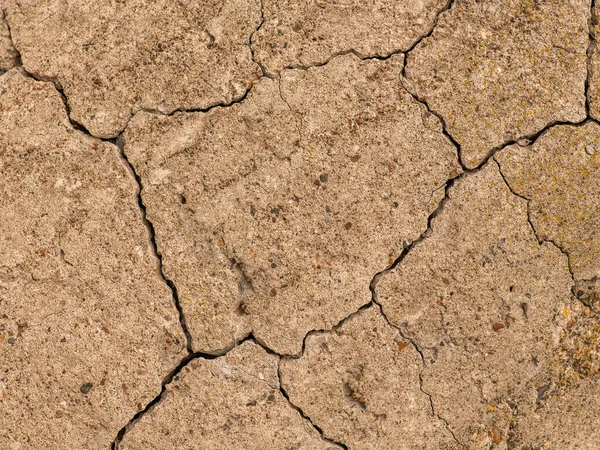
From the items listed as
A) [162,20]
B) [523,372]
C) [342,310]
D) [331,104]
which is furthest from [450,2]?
[523,372]

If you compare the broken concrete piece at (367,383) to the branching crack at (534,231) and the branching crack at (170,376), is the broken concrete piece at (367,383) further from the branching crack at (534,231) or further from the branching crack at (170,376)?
the branching crack at (534,231)

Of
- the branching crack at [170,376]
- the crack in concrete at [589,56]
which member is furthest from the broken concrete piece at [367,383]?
the crack in concrete at [589,56]

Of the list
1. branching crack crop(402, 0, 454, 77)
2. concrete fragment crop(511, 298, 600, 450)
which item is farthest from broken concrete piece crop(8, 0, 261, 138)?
concrete fragment crop(511, 298, 600, 450)

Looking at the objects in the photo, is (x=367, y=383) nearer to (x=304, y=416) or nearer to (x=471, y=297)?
(x=304, y=416)

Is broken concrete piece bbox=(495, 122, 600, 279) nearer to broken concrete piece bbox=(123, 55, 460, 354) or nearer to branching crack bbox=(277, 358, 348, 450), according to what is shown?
broken concrete piece bbox=(123, 55, 460, 354)

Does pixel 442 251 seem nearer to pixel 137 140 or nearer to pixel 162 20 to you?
pixel 137 140

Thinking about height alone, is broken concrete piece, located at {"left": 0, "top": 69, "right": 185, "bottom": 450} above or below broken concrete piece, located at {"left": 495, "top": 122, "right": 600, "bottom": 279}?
below
